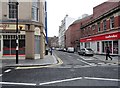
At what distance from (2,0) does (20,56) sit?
6956 mm

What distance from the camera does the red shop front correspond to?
30.9 m

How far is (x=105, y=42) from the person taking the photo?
118 ft

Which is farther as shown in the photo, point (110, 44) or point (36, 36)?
point (110, 44)

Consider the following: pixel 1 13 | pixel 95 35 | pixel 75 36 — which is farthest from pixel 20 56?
pixel 75 36

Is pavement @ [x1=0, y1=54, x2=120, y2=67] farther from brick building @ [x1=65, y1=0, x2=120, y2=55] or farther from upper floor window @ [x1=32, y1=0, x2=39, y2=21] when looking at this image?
brick building @ [x1=65, y1=0, x2=120, y2=55]

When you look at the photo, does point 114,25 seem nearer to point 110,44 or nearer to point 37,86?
point 110,44

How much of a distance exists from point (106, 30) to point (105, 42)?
7.07 feet

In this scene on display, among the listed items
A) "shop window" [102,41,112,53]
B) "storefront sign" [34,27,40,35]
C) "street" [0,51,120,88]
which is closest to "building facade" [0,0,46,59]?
"storefront sign" [34,27,40,35]

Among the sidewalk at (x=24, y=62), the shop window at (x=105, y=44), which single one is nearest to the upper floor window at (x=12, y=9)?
the sidewalk at (x=24, y=62)

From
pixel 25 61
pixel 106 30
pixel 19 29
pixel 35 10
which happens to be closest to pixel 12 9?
pixel 19 29

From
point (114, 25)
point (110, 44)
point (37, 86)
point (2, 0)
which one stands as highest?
point (2, 0)

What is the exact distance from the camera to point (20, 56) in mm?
24016

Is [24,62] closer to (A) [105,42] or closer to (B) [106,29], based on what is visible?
(A) [105,42]

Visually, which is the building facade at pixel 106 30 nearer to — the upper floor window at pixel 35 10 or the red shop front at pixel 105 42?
the red shop front at pixel 105 42
